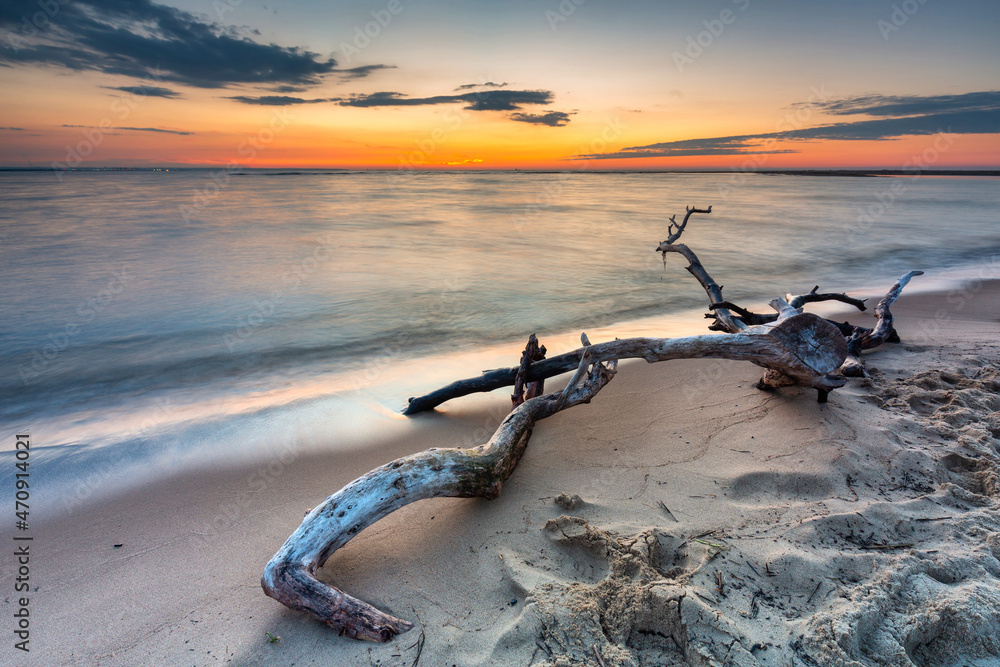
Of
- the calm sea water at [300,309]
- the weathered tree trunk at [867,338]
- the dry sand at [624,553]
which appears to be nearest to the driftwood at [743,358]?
the weathered tree trunk at [867,338]

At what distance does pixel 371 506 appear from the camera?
247 cm

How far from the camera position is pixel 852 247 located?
52.6 feet

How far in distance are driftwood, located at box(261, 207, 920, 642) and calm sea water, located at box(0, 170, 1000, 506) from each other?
144 cm

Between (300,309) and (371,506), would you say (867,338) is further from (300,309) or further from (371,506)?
(300,309)

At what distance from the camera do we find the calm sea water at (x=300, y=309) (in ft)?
15.2

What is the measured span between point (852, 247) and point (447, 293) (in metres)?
14.0

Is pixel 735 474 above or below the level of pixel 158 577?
above

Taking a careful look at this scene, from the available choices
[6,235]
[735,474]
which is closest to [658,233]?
[735,474]

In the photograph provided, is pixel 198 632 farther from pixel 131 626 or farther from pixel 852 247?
pixel 852 247

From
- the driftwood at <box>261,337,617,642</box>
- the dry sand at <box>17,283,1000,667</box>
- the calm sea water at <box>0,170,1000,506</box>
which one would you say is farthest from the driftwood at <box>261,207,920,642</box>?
the calm sea water at <box>0,170,1000,506</box>

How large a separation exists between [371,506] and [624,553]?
4.18 ft

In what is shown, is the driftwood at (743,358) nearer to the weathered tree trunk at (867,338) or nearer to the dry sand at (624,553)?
the weathered tree trunk at (867,338)

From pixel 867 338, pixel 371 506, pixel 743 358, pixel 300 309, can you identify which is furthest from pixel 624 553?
pixel 300 309

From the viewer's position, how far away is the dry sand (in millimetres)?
1953
